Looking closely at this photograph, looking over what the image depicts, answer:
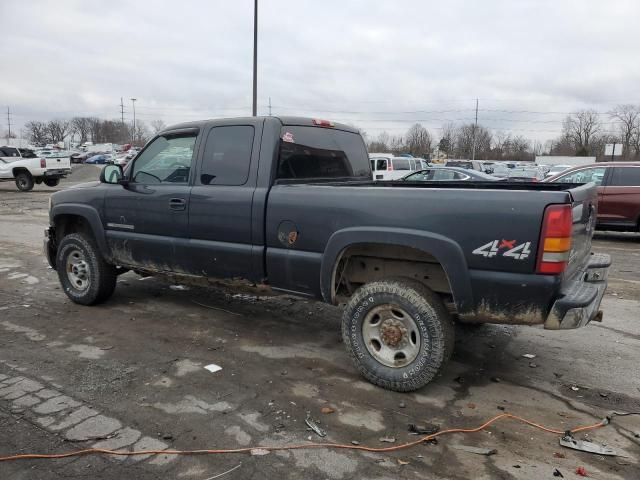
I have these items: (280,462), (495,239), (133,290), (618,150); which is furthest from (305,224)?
(618,150)

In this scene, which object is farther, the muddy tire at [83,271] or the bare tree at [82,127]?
the bare tree at [82,127]

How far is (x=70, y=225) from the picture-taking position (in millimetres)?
5801

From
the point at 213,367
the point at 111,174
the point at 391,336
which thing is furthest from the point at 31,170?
the point at 391,336

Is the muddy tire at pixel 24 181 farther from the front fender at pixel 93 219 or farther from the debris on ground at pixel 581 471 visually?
the debris on ground at pixel 581 471

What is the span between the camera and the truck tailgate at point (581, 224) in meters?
3.30

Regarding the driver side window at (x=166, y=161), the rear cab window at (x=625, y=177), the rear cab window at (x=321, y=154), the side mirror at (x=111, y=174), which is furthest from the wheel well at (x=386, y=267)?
the rear cab window at (x=625, y=177)

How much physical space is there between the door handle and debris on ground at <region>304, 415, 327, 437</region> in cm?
230

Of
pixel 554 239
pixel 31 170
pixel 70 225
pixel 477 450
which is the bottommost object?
pixel 477 450

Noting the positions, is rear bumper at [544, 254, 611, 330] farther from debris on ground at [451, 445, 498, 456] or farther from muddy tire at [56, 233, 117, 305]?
muddy tire at [56, 233, 117, 305]

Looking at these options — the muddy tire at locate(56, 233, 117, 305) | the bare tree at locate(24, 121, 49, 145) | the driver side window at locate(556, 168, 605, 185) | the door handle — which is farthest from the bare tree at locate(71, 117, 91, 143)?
the door handle

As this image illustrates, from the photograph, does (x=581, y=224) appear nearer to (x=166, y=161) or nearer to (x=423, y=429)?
Result: (x=423, y=429)

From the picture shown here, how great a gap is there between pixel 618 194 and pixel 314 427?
10361 mm

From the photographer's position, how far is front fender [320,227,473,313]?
328cm

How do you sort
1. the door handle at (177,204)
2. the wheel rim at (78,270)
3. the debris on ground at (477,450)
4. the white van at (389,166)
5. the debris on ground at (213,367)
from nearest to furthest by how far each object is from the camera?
the debris on ground at (477,450)
the debris on ground at (213,367)
the door handle at (177,204)
the wheel rim at (78,270)
the white van at (389,166)
